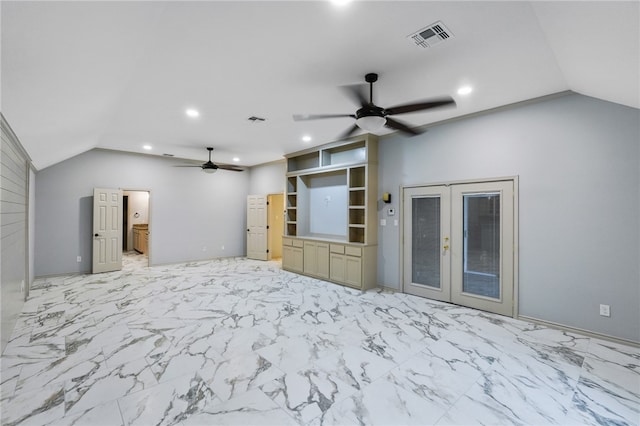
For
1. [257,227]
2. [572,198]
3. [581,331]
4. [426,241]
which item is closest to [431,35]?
[572,198]

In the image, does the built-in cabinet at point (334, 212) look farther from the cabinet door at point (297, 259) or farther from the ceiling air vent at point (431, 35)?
the ceiling air vent at point (431, 35)

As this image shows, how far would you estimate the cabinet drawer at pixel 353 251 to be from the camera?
17.6 ft

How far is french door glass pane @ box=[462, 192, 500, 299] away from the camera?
418 centimetres

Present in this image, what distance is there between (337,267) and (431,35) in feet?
14.2

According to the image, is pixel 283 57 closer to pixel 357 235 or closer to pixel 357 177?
pixel 357 177

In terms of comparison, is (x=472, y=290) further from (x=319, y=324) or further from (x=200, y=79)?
(x=200, y=79)

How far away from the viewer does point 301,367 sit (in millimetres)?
2682

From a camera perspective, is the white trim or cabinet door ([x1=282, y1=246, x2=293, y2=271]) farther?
cabinet door ([x1=282, y1=246, x2=293, y2=271])

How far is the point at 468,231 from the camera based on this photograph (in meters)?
4.46

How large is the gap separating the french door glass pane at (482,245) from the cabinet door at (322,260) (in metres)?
2.63

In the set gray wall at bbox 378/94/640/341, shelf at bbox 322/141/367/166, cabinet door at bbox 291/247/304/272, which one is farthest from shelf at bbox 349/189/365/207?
gray wall at bbox 378/94/640/341

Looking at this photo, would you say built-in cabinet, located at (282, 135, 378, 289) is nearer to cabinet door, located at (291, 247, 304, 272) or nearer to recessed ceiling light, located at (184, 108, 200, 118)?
cabinet door, located at (291, 247, 304, 272)

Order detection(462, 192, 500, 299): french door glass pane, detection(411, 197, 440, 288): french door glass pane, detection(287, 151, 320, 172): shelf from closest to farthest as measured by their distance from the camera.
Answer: detection(462, 192, 500, 299): french door glass pane < detection(411, 197, 440, 288): french door glass pane < detection(287, 151, 320, 172): shelf

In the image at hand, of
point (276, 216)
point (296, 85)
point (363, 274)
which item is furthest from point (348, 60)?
point (276, 216)
